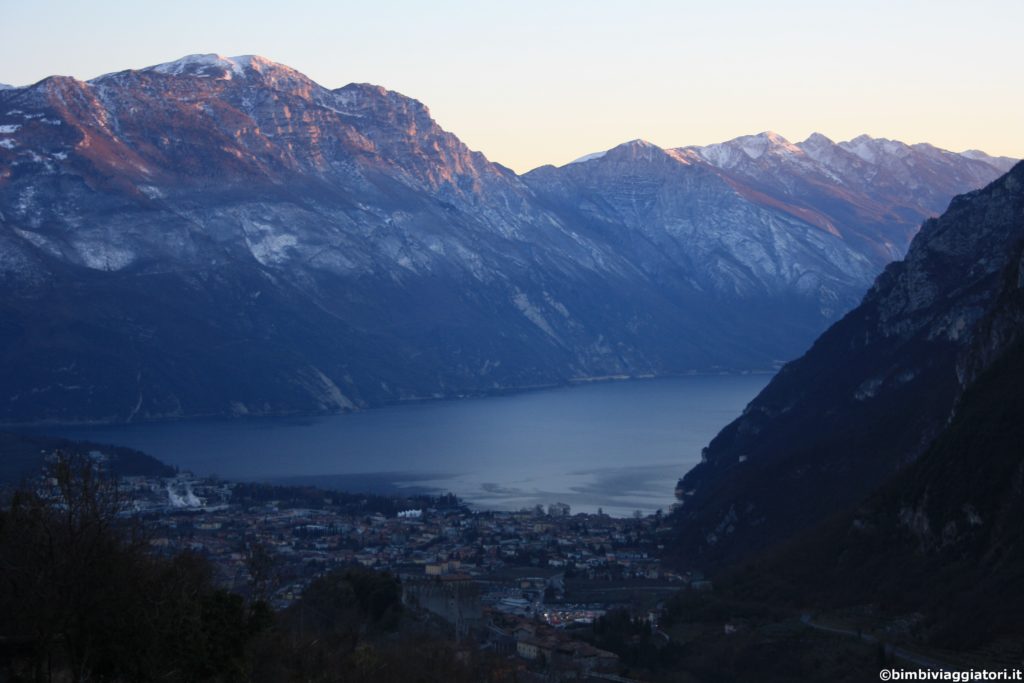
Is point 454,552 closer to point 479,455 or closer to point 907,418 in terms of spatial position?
point 907,418

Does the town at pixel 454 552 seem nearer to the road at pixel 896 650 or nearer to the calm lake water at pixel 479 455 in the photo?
the road at pixel 896 650

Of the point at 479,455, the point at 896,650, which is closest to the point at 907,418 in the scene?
the point at 896,650

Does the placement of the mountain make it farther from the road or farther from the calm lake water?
the calm lake water

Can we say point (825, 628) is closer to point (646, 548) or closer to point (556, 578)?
point (556, 578)

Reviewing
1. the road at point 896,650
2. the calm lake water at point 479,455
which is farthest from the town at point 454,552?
the calm lake water at point 479,455

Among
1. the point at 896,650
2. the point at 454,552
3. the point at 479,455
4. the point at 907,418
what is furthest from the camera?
the point at 479,455

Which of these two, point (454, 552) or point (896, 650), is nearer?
point (896, 650)
